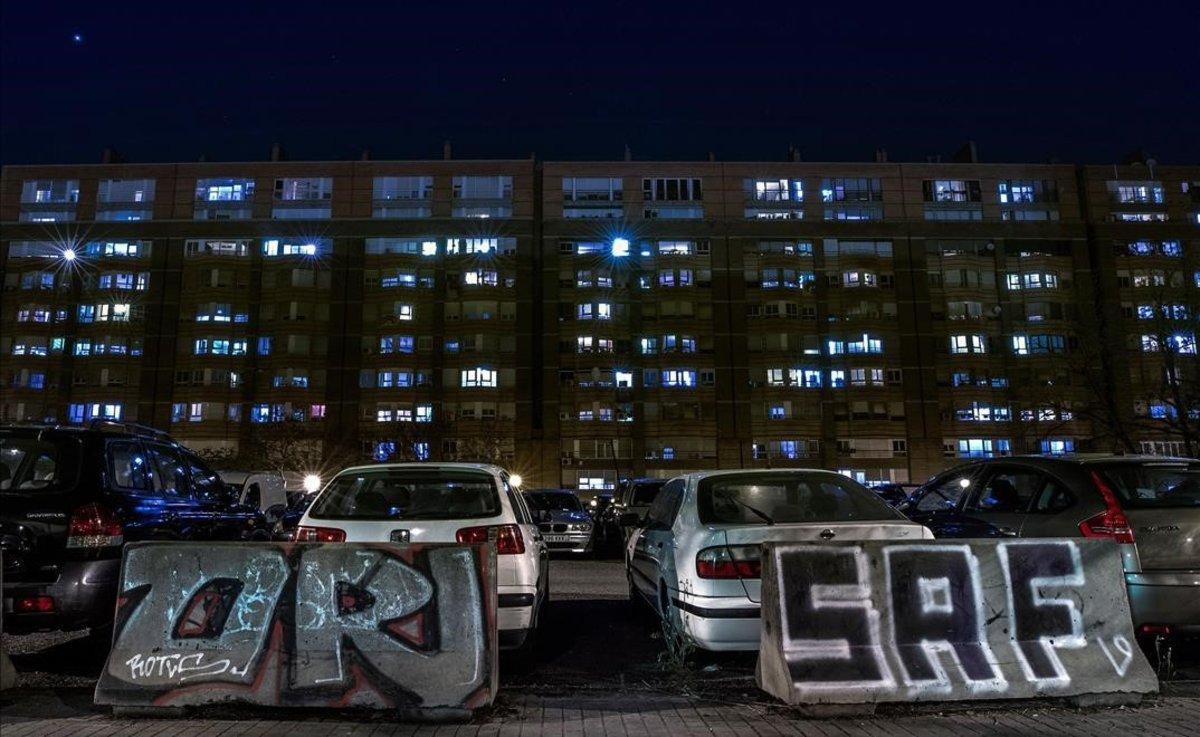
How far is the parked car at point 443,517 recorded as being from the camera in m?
6.12

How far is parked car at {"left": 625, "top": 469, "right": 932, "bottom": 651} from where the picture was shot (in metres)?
5.81

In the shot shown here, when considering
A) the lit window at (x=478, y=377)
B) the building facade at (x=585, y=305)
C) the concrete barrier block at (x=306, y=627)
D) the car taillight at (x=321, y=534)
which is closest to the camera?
the concrete barrier block at (x=306, y=627)

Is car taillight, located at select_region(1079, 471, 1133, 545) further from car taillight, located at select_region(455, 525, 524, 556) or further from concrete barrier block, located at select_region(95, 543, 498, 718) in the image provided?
concrete barrier block, located at select_region(95, 543, 498, 718)

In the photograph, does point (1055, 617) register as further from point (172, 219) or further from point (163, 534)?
point (172, 219)

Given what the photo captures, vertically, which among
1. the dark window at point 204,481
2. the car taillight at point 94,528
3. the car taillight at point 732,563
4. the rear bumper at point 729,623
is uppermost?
the dark window at point 204,481

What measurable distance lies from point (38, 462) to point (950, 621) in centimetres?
691

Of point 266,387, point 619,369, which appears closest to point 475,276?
point 619,369

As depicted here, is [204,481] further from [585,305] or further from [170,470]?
[585,305]

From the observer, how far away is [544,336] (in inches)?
2397

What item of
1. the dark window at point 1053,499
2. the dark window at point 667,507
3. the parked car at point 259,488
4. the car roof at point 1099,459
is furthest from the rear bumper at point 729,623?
the parked car at point 259,488

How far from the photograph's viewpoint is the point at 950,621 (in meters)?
5.01

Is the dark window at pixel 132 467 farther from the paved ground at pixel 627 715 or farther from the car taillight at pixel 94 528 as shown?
the paved ground at pixel 627 715

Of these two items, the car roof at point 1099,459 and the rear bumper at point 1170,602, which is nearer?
the rear bumper at point 1170,602

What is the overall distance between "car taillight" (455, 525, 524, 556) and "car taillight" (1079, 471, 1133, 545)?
14.1 feet
